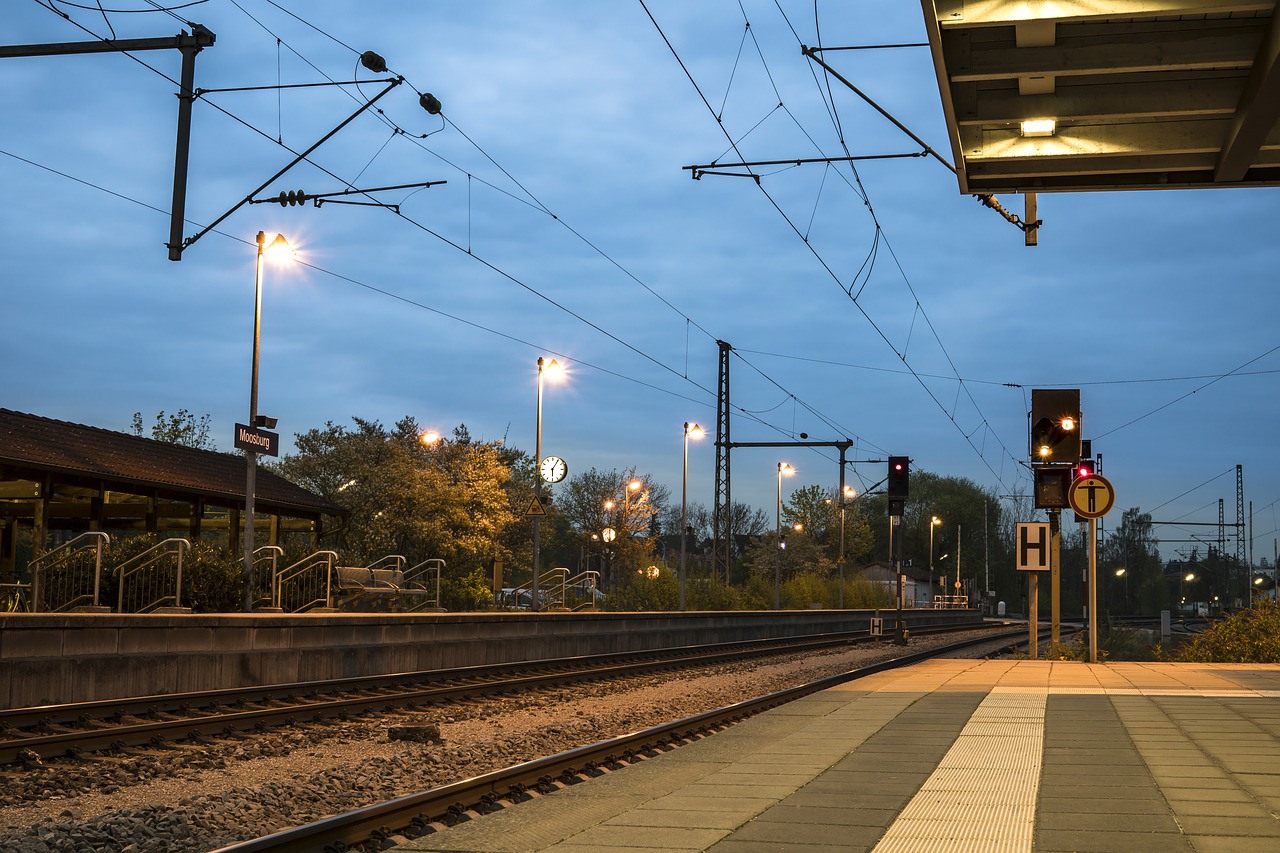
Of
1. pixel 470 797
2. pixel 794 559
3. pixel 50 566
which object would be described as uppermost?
pixel 794 559

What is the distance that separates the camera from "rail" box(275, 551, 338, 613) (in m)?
28.0

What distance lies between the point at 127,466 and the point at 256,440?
321 inches

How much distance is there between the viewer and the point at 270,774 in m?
10.8

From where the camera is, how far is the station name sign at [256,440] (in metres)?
21.9

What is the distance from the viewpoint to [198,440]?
240ft

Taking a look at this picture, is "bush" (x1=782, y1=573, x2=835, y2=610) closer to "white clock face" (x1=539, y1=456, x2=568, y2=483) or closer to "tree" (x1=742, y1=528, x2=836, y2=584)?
"tree" (x1=742, y1=528, x2=836, y2=584)

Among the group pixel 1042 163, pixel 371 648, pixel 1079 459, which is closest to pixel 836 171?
pixel 1079 459

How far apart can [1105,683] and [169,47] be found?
1516 cm

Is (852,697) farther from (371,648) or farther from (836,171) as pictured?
(836,171)

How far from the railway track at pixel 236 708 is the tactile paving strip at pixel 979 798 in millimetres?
7173

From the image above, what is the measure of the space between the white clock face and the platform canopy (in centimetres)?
3096

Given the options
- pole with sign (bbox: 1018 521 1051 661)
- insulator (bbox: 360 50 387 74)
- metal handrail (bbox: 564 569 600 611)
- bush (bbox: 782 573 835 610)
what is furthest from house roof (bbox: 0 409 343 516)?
bush (bbox: 782 573 835 610)

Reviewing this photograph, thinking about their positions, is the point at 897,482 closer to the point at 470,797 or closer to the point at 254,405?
the point at 254,405

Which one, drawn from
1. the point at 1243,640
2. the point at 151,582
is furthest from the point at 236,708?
the point at 1243,640
